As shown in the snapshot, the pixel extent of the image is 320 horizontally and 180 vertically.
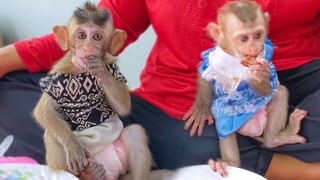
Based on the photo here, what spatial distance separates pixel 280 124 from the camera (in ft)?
3.73

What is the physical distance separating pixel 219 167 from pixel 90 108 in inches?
11.9

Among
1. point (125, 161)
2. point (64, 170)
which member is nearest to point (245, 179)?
point (125, 161)

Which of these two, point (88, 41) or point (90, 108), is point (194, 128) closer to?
point (90, 108)

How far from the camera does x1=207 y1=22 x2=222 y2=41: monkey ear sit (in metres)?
1.09

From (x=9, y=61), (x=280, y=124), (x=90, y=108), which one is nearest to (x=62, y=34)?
(x=90, y=108)

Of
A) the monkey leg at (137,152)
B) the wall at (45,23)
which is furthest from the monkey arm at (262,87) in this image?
the wall at (45,23)

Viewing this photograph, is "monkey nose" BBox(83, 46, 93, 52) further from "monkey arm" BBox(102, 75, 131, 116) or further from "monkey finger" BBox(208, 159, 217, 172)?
"monkey finger" BBox(208, 159, 217, 172)

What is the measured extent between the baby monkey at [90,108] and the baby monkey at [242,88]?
7.2 inches

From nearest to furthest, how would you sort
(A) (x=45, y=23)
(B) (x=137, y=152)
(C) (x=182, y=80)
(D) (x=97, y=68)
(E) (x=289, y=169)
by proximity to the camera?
(D) (x=97, y=68) < (B) (x=137, y=152) < (E) (x=289, y=169) < (C) (x=182, y=80) < (A) (x=45, y=23)

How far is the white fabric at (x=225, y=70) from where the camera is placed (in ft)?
3.48

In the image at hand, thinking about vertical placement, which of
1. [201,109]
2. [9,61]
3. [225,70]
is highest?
[225,70]

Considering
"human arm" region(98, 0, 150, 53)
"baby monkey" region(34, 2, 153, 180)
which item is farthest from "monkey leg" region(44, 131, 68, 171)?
"human arm" region(98, 0, 150, 53)

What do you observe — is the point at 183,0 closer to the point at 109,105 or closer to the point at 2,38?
the point at 109,105

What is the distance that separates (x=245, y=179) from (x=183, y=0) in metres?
0.44
